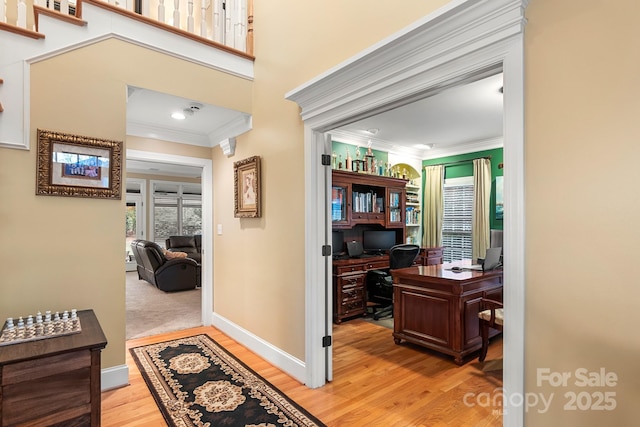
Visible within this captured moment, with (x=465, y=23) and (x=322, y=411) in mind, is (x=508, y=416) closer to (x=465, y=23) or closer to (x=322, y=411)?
(x=322, y=411)

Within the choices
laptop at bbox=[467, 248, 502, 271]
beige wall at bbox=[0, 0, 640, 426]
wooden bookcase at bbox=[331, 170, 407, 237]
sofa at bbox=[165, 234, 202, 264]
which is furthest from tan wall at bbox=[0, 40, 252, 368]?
sofa at bbox=[165, 234, 202, 264]

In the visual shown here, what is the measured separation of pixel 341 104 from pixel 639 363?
6.32 ft

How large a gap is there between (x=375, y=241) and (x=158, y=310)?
3.47 m

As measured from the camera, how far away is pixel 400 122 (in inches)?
176

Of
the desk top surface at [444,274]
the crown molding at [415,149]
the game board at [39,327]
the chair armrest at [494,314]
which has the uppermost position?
the crown molding at [415,149]

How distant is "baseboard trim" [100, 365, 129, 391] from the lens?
2490 mm

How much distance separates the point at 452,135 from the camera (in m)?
5.14

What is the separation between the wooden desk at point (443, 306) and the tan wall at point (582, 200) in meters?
1.66

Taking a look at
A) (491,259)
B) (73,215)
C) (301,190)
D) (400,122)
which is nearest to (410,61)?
(301,190)

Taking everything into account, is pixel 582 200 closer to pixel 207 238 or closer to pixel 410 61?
pixel 410 61

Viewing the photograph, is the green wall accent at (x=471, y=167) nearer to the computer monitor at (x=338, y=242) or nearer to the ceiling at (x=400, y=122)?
the ceiling at (x=400, y=122)

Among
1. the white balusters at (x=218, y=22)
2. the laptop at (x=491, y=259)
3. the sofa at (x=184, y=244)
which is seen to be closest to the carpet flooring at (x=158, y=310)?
the sofa at (x=184, y=244)

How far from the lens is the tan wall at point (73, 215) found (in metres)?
Answer: 2.18

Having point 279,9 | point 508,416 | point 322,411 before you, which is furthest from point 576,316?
point 279,9
